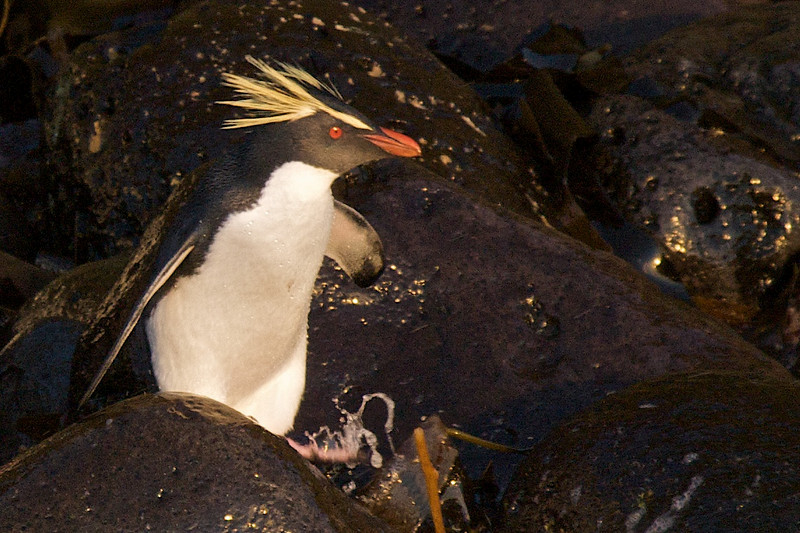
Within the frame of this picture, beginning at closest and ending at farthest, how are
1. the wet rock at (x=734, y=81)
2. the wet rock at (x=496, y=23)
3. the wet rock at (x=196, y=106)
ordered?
the wet rock at (x=196, y=106), the wet rock at (x=734, y=81), the wet rock at (x=496, y=23)

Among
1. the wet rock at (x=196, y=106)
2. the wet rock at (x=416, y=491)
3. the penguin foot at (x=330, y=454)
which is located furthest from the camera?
the wet rock at (x=196, y=106)

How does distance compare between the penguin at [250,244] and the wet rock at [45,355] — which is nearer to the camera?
the penguin at [250,244]

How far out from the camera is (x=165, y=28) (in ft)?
15.3

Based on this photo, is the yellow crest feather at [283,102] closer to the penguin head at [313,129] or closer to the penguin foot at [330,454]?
the penguin head at [313,129]

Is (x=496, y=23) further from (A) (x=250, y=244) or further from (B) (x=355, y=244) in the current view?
(A) (x=250, y=244)

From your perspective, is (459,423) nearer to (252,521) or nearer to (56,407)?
(252,521)

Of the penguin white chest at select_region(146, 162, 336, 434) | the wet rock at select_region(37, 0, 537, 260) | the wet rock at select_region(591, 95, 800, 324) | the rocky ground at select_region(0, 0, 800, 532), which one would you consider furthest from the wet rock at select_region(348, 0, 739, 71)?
the penguin white chest at select_region(146, 162, 336, 434)

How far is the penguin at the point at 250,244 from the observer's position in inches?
122

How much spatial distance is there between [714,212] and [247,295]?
2.49 meters

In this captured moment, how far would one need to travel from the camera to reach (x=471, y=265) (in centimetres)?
367

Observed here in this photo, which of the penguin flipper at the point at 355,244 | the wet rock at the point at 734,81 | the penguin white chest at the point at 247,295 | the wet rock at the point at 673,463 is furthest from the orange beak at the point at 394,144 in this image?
the wet rock at the point at 734,81

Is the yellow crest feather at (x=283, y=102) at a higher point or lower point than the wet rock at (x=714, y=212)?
higher

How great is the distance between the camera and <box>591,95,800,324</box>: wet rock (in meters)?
4.54

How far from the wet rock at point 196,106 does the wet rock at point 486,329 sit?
68cm
